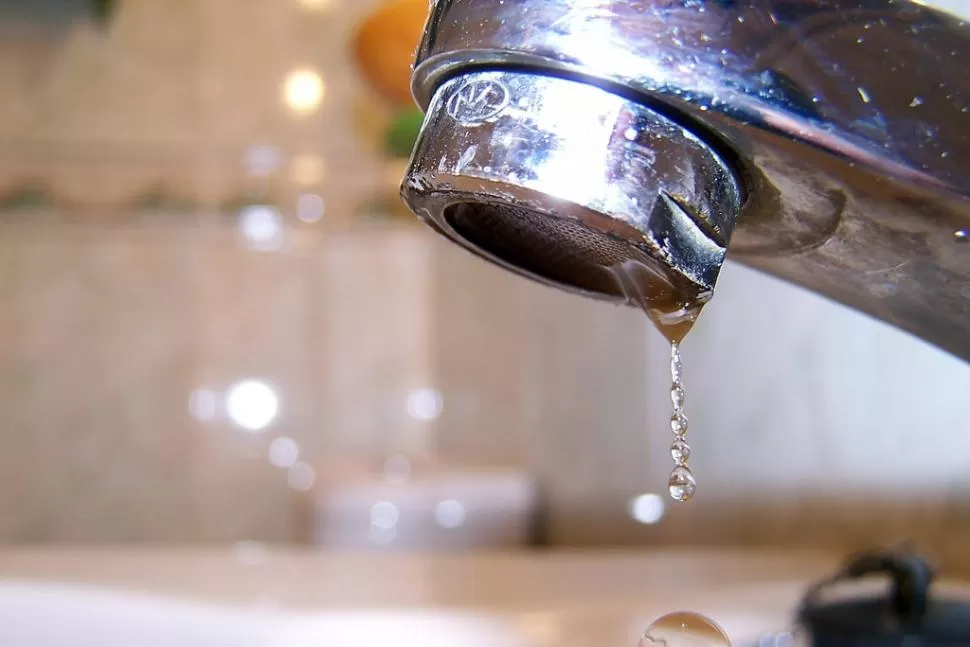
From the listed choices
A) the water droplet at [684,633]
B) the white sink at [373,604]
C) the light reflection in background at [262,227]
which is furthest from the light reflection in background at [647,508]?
the light reflection in background at [262,227]

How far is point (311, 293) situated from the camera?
3.60 ft

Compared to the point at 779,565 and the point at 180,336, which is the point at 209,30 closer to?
the point at 180,336

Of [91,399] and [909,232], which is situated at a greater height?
[91,399]

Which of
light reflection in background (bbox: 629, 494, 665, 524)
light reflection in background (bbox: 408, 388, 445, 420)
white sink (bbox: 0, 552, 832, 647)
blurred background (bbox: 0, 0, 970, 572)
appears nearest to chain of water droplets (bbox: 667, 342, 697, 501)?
white sink (bbox: 0, 552, 832, 647)

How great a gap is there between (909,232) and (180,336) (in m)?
1.02

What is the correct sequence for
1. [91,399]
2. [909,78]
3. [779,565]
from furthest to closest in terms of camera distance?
1. [91,399]
2. [779,565]
3. [909,78]

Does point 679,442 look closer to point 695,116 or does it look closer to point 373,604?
point 695,116

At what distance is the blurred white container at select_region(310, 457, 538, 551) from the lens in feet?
2.47

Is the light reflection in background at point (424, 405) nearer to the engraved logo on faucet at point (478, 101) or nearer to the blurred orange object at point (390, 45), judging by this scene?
the blurred orange object at point (390, 45)

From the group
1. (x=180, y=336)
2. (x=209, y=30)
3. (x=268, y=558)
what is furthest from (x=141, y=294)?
(x=268, y=558)

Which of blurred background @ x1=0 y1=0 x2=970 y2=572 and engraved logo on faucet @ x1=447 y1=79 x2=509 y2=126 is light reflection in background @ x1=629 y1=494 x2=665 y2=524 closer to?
blurred background @ x1=0 y1=0 x2=970 y2=572

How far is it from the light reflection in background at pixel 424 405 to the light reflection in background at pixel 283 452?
0.16 meters

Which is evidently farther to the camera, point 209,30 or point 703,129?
point 209,30

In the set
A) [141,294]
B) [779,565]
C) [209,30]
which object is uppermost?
[209,30]
